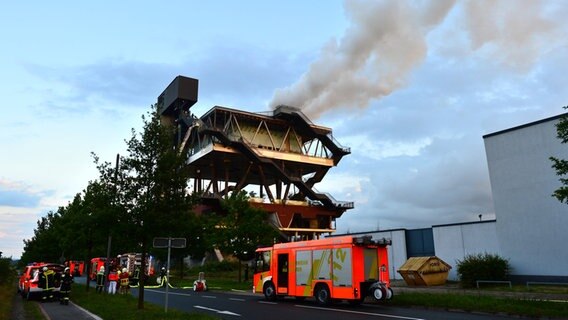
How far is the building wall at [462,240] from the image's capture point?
3000cm

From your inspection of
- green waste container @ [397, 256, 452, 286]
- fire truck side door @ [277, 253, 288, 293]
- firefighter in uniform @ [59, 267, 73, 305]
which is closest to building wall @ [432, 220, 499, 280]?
green waste container @ [397, 256, 452, 286]

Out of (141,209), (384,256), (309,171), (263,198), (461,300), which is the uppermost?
(309,171)

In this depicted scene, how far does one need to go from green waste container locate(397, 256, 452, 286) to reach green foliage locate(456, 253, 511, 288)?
7.08 ft

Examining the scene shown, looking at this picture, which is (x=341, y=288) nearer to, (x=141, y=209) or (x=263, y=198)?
(x=141, y=209)

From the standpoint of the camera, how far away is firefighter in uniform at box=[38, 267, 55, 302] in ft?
Answer: 71.6

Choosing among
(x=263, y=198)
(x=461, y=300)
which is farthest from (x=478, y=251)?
(x=263, y=198)

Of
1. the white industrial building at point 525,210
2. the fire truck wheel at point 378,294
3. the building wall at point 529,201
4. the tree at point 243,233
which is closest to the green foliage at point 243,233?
the tree at point 243,233

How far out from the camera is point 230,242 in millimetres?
A: 38312

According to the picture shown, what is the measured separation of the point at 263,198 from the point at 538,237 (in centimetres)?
5202

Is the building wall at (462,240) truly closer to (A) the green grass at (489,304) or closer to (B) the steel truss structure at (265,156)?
(A) the green grass at (489,304)

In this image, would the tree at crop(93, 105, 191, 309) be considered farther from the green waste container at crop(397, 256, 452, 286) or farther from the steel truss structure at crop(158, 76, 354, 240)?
the steel truss structure at crop(158, 76, 354, 240)

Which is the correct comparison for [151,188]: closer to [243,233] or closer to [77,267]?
[243,233]

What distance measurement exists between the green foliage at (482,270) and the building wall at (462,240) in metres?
2.91

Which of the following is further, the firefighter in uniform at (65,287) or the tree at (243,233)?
the tree at (243,233)
